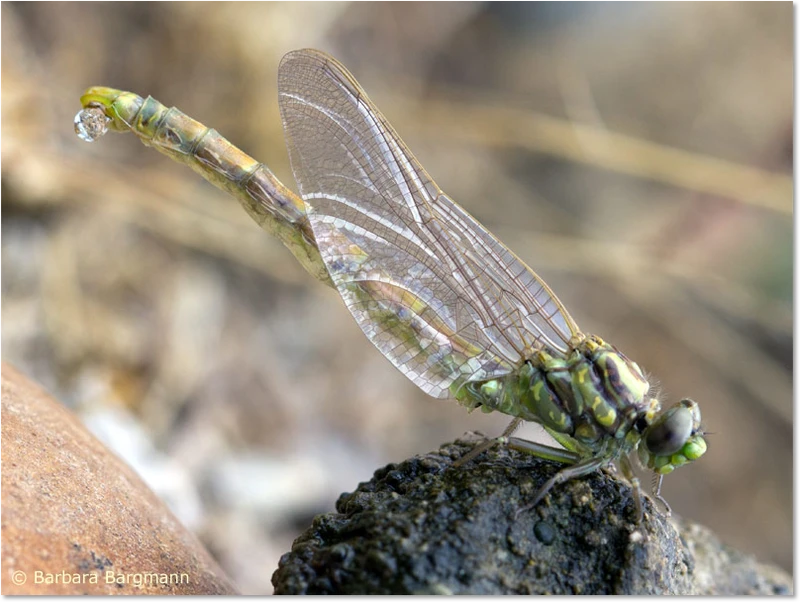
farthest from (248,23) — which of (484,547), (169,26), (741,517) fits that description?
(741,517)

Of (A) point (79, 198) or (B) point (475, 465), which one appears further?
(A) point (79, 198)

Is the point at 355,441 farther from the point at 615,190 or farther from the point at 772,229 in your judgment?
the point at 772,229

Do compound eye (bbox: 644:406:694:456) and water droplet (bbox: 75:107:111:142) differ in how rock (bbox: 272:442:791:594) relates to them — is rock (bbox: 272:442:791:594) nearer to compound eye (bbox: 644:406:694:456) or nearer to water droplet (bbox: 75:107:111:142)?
compound eye (bbox: 644:406:694:456)

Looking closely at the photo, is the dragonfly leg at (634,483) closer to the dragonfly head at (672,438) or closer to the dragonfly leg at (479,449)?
the dragonfly head at (672,438)

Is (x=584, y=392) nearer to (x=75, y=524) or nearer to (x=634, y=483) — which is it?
(x=634, y=483)

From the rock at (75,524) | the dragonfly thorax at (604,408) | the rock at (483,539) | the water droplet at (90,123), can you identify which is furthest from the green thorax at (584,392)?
the water droplet at (90,123)

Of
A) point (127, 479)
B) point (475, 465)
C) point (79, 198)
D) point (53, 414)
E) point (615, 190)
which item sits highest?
point (615, 190)

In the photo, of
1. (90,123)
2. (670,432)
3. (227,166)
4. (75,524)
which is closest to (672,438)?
(670,432)
